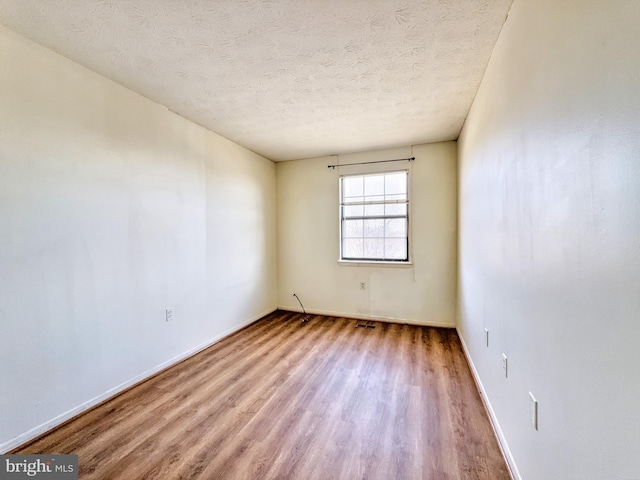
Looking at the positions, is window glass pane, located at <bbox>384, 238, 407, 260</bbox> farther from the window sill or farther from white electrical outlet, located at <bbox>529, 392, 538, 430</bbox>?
white electrical outlet, located at <bbox>529, 392, 538, 430</bbox>

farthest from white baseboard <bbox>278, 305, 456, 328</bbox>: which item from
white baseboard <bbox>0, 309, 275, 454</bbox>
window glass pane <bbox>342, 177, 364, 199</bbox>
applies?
window glass pane <bbox>342, 177, 364, 199</bbox>

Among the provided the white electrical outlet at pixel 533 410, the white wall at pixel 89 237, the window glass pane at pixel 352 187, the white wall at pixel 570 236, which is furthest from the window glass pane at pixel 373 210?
the white electrical outlet at pixel 533 410

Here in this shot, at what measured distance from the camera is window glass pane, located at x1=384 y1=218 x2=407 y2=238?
12.4 ft

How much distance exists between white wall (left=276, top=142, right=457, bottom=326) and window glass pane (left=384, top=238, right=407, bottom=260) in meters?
0.16

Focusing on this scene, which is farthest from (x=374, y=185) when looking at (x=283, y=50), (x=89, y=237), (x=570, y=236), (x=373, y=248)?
(x=89, y=237)

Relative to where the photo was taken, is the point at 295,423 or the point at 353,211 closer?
the point at 295,423

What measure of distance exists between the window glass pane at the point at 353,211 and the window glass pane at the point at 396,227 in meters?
0.41

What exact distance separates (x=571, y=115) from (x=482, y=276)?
1463 mm

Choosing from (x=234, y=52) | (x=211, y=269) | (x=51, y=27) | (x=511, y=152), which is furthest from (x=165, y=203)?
(x=511, y=152)

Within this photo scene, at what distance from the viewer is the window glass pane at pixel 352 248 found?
405cm

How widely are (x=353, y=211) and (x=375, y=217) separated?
1.16 feet

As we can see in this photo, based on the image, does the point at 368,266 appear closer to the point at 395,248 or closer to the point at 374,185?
the point at 395,248

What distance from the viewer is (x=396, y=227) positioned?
3.84 metres

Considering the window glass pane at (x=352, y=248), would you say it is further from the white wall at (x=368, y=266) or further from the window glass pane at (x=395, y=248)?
the window glass pane at (x=395, y=248)
